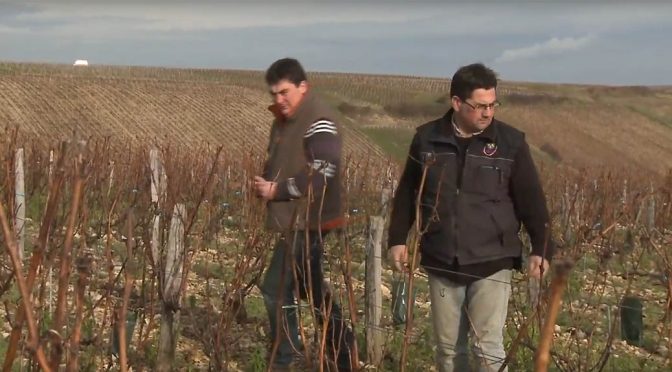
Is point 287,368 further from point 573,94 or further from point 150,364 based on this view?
point 573,94

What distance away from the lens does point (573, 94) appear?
63.2 metres

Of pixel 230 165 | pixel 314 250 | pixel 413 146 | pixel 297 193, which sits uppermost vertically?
pixel 413 146

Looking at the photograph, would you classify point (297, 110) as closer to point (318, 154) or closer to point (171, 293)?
point (318, 154)

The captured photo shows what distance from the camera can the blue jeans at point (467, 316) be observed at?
10.5 feet

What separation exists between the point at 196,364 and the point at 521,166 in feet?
7.62

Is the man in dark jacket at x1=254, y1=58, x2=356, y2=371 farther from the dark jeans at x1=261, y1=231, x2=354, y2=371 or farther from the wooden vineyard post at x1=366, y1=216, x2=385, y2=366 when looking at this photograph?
the wooden vineyard post at x1=366, y1=216, x2=385, y2=366

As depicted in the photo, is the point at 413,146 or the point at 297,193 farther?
the point at 297,193

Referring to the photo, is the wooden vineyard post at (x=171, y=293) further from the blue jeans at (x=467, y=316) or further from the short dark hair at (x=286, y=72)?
the blue jeans at (x=467, y=316)

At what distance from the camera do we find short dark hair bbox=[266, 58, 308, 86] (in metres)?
3.67

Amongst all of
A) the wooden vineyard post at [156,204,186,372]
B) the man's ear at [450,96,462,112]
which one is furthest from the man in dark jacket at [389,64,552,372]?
the wooden vineyard post at [156,204,186,372]

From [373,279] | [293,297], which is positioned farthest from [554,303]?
[373,279]

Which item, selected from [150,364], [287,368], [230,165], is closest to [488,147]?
[287,368]

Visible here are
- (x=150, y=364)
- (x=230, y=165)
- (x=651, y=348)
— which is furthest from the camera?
(x=230, y=165)

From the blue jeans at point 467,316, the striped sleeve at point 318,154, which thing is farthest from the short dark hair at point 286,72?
the blue jeans at point 467,316
